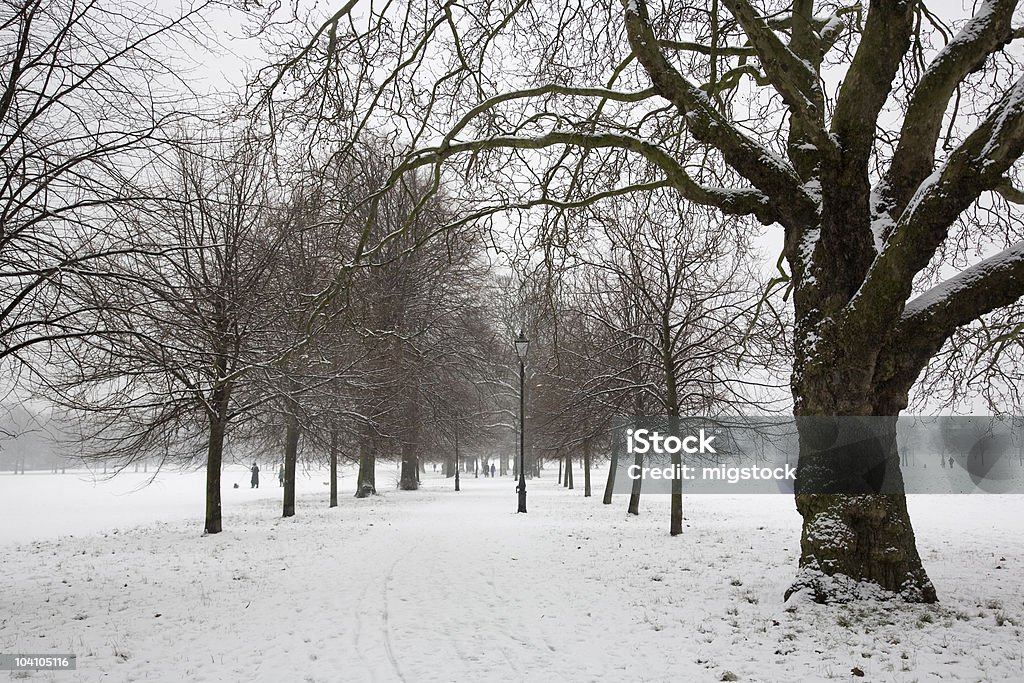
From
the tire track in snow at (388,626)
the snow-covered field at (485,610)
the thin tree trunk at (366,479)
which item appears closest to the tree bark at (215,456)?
the snow-covered field at (485,610)

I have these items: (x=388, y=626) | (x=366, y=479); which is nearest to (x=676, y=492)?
(x=388, y=626)

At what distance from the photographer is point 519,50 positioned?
8.57m

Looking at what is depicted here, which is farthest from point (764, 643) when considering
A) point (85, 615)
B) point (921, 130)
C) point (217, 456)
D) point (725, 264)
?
point (725, 264)

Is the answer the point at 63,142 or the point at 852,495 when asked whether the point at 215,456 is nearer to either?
the point at 63,142

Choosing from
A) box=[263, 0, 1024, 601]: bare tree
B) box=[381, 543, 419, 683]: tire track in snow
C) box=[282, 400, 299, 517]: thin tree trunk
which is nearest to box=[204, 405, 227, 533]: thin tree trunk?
box=[282, 400, 299, 517]: thin tree trunk

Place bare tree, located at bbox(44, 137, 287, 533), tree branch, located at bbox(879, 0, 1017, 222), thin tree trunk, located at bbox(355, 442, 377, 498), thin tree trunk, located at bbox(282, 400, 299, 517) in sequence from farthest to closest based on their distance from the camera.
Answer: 1. thin tree trunk, located at bbox(355, 442, 377, 498)
2. thin tree trunk, located at bbox(282, 400, 299, 517)
3. bare tree, located at bbox(44, 137, 287, 533)
4. tree branch, located at bbox(879, 0, 1017, 222)

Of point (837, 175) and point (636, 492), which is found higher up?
point (837, 175)

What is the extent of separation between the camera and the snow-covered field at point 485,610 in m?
4.84

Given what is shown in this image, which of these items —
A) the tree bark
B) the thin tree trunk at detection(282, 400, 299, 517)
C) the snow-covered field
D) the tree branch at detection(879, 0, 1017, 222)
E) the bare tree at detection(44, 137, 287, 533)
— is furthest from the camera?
the thin tree trunk at detection(282, 400, 299, 517)

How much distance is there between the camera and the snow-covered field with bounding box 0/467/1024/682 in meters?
4.84

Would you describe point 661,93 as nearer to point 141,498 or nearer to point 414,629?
point 414,629

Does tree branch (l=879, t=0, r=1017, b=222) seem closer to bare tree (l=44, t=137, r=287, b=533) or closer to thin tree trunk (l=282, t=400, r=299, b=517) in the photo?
bare tree (l=44, t=137, r=287, b=533)

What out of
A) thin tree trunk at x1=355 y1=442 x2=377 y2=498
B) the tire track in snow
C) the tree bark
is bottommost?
thin tree trunk at x1=355 y1=442 x2=377 y2=498

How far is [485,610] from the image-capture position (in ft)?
22.1
